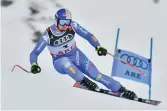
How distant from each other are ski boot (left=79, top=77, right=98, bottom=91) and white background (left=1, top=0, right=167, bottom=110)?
5.4 inches

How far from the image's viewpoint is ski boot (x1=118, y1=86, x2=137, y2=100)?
12828mm

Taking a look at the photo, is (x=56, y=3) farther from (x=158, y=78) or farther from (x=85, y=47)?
(x=158, y=78)

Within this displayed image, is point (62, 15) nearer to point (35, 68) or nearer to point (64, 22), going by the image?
point (64, 22)

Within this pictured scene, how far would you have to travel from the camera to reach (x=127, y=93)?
12.8 meters

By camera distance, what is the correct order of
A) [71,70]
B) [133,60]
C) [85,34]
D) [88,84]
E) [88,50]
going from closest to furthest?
[71,70] < [88,84] < [85,34] < [133,60] < [88,50]

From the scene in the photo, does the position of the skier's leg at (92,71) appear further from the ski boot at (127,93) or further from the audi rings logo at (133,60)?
the audi rings logo at (133,60)

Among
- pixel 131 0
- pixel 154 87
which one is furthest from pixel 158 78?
pixel 131 0

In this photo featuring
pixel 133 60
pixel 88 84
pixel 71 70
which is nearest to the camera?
pixel 71 70

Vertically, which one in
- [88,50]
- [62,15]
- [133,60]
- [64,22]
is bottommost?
[133,60]

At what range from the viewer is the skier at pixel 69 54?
12430mm

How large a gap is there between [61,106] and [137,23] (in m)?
3.51

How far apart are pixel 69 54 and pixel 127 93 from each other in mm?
1294

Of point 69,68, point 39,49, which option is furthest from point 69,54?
point 39,49

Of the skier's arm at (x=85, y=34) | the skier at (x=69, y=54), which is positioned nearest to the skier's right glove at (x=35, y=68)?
the skier at (x=69, y=54)
